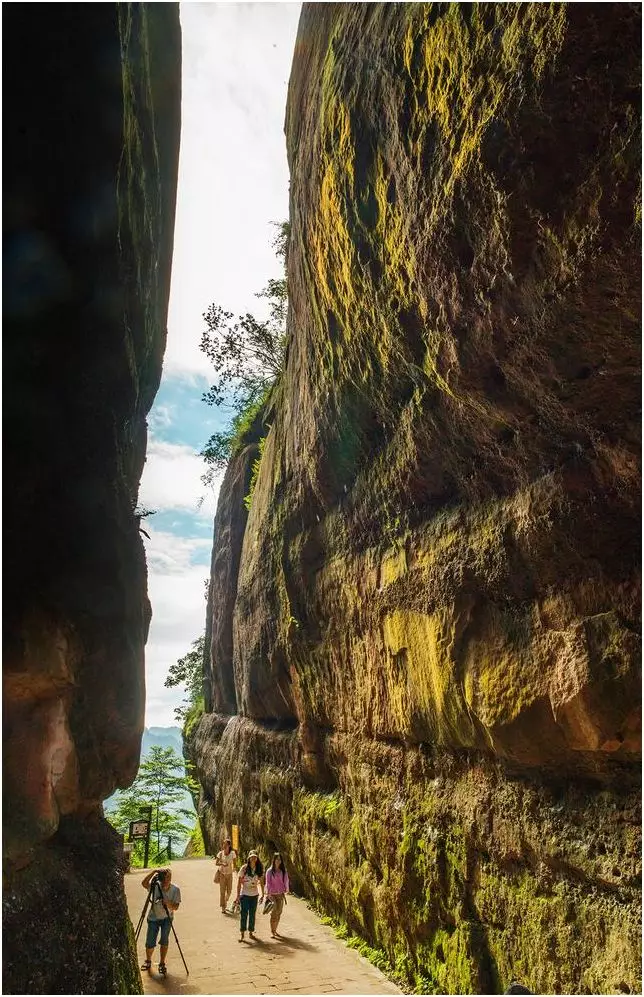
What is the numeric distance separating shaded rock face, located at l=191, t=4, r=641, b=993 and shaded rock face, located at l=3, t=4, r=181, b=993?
3.14m

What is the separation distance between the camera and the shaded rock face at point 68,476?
5.37 m

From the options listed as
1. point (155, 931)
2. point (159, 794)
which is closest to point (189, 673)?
point (159, 794)

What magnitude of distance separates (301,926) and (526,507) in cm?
989

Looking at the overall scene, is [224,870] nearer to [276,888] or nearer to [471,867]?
[276,888]

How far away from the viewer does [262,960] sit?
34.4 feet

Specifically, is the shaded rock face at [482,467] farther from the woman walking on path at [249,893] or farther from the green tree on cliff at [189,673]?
Result: the green tree on cliff at [189,673]

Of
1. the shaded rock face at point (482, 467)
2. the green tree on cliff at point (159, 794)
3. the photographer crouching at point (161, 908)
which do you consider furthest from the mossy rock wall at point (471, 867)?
the green tree on cliff at point (159, 794)

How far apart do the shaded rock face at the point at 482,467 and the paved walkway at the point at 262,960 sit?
729 mm

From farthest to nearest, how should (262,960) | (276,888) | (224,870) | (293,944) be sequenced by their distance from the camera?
(224,870) < (276,888) < (293,944) < (262,960)

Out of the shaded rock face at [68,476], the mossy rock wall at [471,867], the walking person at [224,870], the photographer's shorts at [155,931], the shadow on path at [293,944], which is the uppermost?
the shaded rock face at [68,476]

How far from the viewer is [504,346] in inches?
270

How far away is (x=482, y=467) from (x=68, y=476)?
16.0 feet

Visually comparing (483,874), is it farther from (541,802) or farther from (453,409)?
(453,409)

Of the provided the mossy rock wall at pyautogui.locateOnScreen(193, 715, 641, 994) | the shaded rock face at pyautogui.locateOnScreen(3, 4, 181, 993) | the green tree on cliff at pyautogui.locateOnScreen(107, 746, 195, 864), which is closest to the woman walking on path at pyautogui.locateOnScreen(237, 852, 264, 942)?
the mossy rock wall at pyautogui.locateOnScreen(193, 715, 641, 994)
